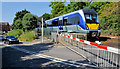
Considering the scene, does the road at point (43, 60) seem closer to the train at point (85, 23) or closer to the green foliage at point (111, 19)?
the train at point (85, 23)

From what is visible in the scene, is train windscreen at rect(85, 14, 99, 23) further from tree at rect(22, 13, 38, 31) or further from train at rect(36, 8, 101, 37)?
tree at rect(22, 13, 38, 31)

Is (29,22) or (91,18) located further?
(29,22)

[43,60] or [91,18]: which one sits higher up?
[91,18]

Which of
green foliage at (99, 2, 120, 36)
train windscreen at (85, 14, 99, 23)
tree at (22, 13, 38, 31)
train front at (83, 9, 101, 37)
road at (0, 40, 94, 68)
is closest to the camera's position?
road at (0, 40, 94, 68)

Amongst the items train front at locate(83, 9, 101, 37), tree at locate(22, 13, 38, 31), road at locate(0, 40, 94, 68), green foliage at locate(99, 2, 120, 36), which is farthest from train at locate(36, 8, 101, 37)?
tree at locate(22, 13, 38, 31)

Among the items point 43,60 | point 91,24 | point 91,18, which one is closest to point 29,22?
point 91,18

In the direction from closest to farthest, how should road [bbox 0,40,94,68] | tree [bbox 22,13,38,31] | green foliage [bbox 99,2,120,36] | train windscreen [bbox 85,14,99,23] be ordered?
road [bbox 0,40,94,68] < train windscreen [bbox 85,14,99,23] < green foliage [bbox 99,2,120,36] < tree [bbox 22,13,38,31]

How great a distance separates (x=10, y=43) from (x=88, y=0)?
27.6 meters

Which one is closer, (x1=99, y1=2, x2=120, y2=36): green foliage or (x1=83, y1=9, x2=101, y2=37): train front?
(x1=83, y1=9, x2=101, y2=37): train front

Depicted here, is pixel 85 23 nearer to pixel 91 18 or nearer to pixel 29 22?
pixel 91 18

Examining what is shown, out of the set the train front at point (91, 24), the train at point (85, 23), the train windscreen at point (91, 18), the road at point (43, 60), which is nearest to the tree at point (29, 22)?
the train at point (85, 23)

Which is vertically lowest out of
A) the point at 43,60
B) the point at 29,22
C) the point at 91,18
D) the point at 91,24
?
the point at 43,60

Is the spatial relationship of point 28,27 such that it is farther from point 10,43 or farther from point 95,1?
point 95,1

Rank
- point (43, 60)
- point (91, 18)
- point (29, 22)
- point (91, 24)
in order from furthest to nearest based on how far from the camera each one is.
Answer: point (29, 22), point (91, 18), point (91, 24), point (43, 60)
